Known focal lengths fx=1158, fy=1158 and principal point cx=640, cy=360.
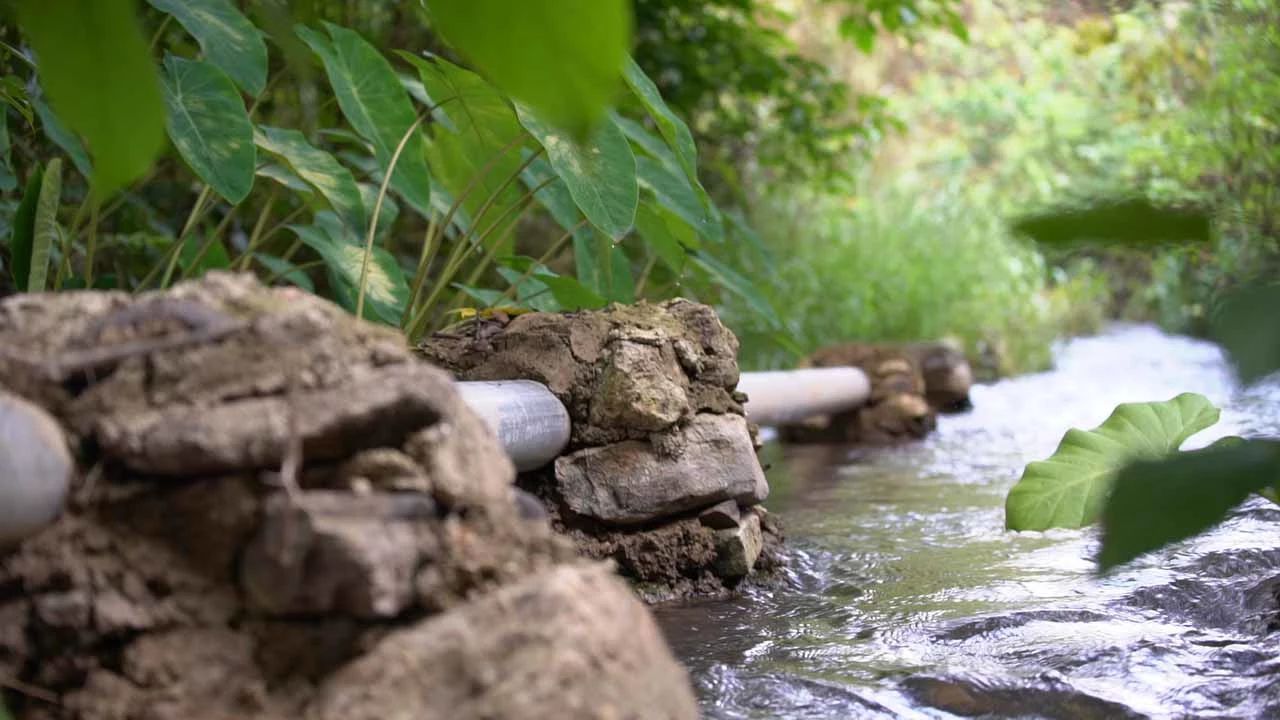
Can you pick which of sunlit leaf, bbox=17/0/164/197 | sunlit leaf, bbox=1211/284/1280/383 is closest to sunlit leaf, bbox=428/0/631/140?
sunlit leaf, bbox=17/0/164/197

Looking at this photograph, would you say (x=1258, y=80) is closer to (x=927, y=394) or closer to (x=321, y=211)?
(x=927, y=394)

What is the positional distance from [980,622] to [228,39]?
1502 millimetres

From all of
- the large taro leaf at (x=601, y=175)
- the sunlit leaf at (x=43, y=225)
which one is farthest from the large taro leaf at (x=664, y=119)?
the sunlit leaf at (x=43, y=225)

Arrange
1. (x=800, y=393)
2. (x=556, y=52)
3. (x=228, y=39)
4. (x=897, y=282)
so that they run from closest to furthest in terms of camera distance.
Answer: (x=556, y=52)
(x=228, y=39)
(x=800, y=393)
(x=897, y=282)

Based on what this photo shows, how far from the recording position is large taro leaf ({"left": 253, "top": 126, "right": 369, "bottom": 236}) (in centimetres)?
208

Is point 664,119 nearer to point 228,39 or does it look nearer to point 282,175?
point 228,39

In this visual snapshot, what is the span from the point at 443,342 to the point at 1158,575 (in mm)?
1222

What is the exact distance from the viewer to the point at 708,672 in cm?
142

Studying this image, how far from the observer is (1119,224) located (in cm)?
49

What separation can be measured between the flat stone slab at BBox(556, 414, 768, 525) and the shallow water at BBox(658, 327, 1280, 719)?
0.58ft

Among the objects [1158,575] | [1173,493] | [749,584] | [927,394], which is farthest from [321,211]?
[927,394]

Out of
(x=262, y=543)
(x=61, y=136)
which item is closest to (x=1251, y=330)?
(x=262, y=543)

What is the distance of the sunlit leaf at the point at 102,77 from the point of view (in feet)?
1.25

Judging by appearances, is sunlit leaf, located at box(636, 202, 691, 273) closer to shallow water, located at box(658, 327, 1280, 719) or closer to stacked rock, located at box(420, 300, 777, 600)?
stacked rock, located at box(420, 300, 777, 600)
